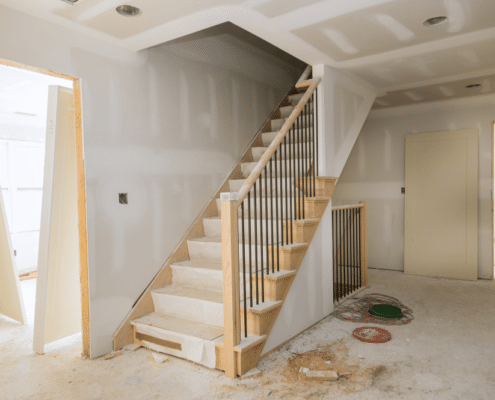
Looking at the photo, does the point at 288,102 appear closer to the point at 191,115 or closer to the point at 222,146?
the point at 222,146

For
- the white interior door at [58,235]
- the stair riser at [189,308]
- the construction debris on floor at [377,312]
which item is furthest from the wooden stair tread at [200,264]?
the construction debris on floor at [377,312]

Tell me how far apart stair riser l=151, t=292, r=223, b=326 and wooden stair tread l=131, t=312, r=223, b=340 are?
4cm

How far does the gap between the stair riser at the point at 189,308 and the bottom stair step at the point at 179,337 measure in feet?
0.13

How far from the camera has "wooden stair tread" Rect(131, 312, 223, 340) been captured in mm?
2625

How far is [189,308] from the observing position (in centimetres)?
292

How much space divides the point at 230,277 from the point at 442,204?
3.94 metres

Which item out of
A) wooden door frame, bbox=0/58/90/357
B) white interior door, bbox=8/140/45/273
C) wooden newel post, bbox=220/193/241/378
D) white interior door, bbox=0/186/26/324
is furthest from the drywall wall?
white interior door, bbox=8/140/45/273

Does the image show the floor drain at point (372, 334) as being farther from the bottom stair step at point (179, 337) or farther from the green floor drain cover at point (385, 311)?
the bottom stair step at point (179, 337)

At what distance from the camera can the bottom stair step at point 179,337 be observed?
2.52 metres

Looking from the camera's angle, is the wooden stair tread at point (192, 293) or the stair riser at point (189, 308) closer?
the stair riser at point (189, 308)

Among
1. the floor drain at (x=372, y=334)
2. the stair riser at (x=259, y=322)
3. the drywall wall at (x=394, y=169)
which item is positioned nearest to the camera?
the stair riser at (x=259, y=322)

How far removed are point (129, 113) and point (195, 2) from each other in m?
1.10

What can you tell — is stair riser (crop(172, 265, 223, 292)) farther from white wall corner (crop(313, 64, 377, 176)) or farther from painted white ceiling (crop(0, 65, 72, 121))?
painted white ceiling (crop(0, 65, 72, 121))

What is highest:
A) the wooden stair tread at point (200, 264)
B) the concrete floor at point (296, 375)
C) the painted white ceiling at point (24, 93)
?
the painted white ceiling at point (24, 93)
